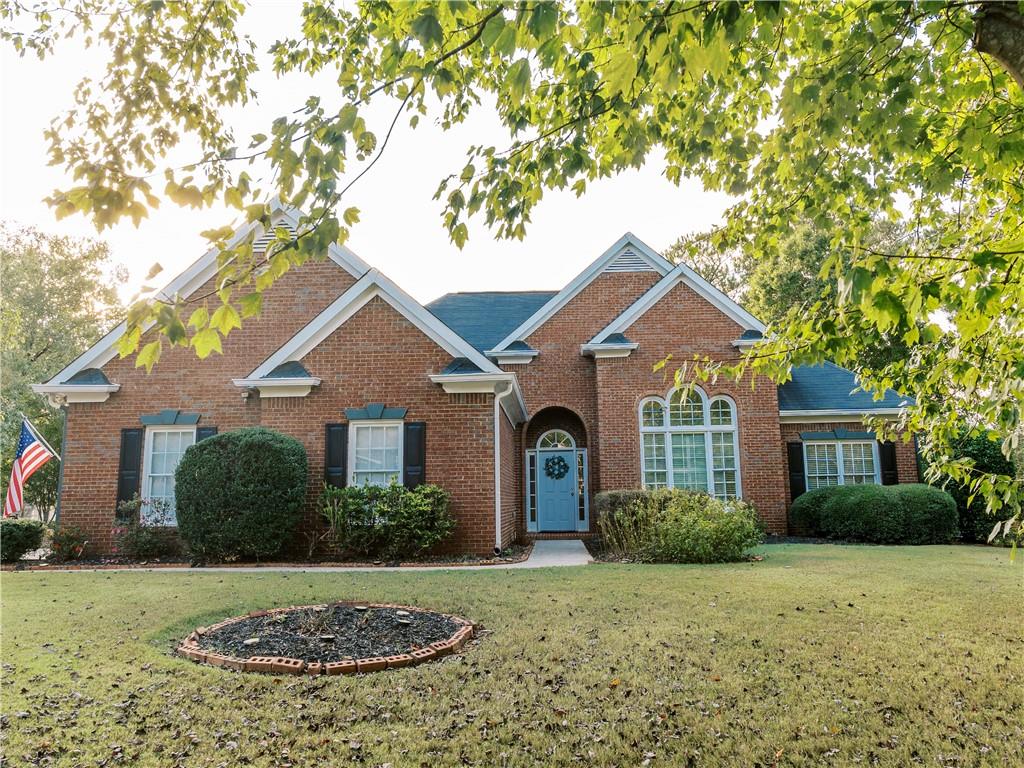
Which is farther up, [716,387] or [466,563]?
[716,387]

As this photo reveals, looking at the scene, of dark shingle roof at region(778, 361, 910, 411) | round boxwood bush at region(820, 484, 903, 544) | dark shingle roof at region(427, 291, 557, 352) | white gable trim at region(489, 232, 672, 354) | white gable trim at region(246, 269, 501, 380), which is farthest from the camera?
dark shingle roof at region(427, 291, 557, 352)

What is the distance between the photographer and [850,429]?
18.1m

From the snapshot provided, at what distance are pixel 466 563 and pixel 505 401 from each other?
12.6 ft

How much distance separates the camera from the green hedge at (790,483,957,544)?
15.4 meters

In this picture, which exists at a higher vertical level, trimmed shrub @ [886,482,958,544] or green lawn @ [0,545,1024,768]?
trimmed shrub @ [886,482,958,544]

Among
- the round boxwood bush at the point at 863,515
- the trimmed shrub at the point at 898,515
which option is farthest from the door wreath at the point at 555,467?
the trimmed shrub at the point at 898,515

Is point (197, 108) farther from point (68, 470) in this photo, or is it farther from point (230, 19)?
point (68, 470)

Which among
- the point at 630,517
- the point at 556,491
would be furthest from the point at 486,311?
the point at 630,517

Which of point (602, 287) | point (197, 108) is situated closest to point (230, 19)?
point (197, 108)

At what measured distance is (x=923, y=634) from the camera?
21.0 feet

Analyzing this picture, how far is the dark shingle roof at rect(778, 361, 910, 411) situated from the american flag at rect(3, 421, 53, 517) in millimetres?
17230

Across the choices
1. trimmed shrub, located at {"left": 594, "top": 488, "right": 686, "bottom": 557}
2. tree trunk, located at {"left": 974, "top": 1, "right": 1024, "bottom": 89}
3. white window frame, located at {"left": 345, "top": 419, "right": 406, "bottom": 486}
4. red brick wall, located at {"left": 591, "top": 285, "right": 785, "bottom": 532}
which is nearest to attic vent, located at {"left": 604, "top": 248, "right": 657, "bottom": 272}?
red brick wall, located at {"left": 591, "top": 285, "right": 785, "bottom": 532}

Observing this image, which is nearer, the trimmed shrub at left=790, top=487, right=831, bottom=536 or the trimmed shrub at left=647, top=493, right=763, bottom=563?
the trimmed shrub at left=647, top=493, right=763, bottom=563

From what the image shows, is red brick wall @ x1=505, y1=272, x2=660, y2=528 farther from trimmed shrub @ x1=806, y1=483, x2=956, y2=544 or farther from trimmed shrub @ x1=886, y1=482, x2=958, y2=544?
trimmed shrub @ x1=886, y1=482, x2=958, y2=544
